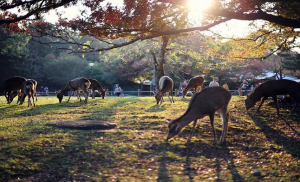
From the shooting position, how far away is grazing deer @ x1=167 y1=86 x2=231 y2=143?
7930mm

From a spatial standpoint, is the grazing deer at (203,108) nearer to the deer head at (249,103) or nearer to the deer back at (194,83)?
the deer head at (249,103)

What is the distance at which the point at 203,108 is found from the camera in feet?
27.1

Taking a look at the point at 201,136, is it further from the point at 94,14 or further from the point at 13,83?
the point at 13,83

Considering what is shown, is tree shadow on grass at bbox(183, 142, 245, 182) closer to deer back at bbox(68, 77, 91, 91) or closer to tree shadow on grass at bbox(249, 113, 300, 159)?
tree shadow on grass at bbox(249, 113, 300, 159)

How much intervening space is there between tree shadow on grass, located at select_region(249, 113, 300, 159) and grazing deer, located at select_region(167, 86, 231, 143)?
1.68 m

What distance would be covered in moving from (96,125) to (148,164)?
3419 mm

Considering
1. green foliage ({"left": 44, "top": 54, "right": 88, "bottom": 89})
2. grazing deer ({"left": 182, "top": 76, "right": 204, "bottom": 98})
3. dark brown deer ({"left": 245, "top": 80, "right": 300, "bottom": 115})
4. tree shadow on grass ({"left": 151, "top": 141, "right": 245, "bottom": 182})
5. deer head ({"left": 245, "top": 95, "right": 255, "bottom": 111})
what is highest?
green foliage ({"left": 44, "top": 54, "right": 88, "bottom": 89})

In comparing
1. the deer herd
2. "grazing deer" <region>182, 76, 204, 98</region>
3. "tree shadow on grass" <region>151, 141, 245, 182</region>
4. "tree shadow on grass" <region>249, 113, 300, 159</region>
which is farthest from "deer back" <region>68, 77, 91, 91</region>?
"tree shadow on grass" <region>151, 141, 245, 182</region>

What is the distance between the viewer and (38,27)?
1113 cm

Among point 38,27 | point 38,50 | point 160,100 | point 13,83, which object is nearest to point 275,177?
point 38,27

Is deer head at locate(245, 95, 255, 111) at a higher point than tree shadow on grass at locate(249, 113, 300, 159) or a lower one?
higher

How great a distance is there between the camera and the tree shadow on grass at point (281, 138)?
8.26 meters

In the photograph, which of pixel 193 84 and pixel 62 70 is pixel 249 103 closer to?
pixel 193 84

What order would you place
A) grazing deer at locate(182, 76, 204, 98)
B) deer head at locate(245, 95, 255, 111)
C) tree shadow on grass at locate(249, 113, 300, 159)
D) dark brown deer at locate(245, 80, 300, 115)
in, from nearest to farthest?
tree shadow on grass at locate(249, 113, 300, 159) → dark brown deer at locate(245, 80, 300, 115) → deer head at locate(245, 95, 255, 111) → grazing deer at locate(182, 76, 204, 98)
